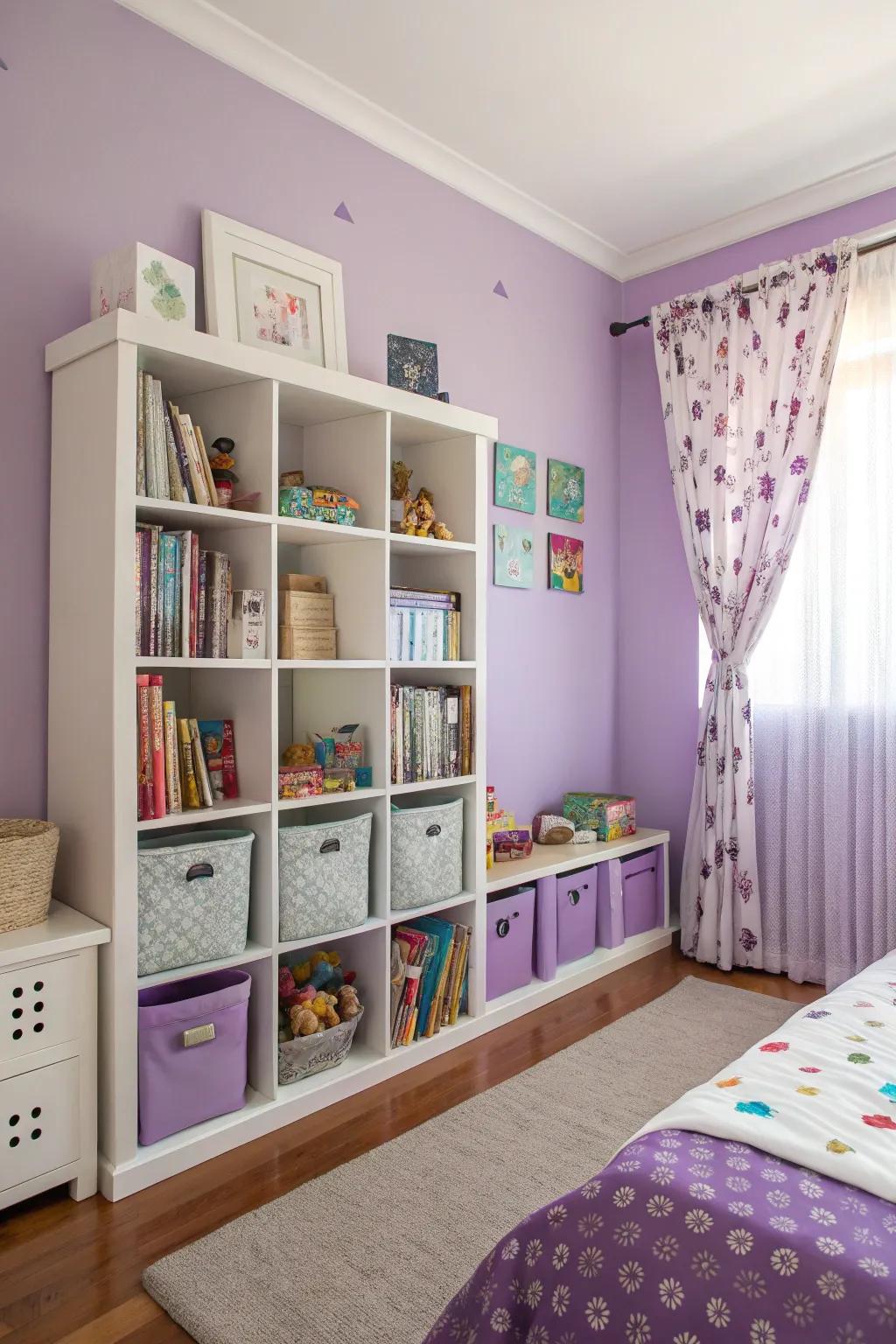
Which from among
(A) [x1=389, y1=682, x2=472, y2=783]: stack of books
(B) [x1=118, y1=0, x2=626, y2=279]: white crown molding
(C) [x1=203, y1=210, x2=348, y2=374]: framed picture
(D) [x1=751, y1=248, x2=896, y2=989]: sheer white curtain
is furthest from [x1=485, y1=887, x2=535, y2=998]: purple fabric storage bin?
(B) [x1=118, y1=0, x2=626, y2=279]: white crown molding

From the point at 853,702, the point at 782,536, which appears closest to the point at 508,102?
the point at 782,536

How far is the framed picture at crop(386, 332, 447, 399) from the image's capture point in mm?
2662

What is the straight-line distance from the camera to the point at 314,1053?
2277mm

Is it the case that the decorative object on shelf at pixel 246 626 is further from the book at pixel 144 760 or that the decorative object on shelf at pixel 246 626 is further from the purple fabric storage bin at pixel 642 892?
the purple fabric storage bin at pixel 642 892

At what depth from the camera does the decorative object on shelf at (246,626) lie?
7.11 feet

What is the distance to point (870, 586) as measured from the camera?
121 inches

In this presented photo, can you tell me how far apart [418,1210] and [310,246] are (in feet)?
8.29

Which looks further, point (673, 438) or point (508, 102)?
point (673, 438)

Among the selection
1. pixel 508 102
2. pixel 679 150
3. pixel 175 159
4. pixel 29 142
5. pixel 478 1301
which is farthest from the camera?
pixel 679 150

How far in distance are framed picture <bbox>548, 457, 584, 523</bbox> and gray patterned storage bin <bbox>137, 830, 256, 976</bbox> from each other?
6.47 feet

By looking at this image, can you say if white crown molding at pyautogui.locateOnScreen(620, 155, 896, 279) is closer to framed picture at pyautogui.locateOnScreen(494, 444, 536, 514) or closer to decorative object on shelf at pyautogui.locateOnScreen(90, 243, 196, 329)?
framed picture at pyautogui.locateOnScreen(494, 444, 536, 514)

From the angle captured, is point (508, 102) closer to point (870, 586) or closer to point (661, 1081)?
point (870, 586)

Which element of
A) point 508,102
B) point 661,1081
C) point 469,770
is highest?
point 508,102

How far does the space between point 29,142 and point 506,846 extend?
238 centimetres
